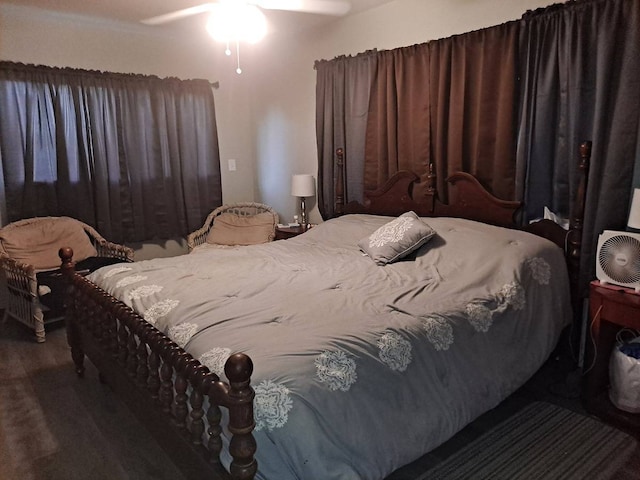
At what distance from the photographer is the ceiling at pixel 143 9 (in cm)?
348

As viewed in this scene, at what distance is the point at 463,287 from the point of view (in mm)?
2273

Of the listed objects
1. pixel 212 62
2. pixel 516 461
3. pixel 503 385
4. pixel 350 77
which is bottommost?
pixel 516 461

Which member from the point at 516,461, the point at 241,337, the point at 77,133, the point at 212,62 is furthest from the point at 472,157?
the point at 77,133

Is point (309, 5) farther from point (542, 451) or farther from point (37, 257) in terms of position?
point (542, 451)

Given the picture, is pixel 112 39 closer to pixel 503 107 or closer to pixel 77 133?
pixel 77 133

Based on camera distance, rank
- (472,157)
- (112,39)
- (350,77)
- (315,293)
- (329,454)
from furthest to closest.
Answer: (112,39) → (350,77) → (472,157) → (315,293) → (329,454)

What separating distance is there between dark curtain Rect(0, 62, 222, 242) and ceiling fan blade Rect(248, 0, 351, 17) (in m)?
1.46

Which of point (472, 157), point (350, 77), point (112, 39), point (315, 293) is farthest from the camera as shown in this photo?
point (112, 39)

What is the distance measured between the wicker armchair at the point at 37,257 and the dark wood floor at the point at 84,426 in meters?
A: 0.44

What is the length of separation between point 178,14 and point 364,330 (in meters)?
3.26

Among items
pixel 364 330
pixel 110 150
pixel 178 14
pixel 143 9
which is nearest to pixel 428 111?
pixel 364 330

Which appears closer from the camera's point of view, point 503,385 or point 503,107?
point 503,385

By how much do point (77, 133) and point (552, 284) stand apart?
3844 millimetres

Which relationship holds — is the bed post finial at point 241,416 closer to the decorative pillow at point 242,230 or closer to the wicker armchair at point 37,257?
the wicker armchair at point 37,257
